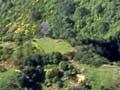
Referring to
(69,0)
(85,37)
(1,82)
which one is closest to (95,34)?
(85,37)

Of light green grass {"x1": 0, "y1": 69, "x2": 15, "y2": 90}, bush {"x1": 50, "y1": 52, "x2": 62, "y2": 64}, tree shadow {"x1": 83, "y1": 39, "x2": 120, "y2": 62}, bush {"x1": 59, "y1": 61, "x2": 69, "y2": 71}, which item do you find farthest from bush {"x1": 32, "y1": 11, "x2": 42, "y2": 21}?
light green grass {"x1": 0, "y1": 69, "x2": 15, "y2": 90}

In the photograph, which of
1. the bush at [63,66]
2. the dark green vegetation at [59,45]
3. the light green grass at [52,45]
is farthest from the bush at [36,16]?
the bush at [63,66]

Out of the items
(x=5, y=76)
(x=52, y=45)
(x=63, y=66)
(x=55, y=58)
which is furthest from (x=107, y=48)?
(x=5, y=76)

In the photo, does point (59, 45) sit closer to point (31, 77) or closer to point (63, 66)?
point (63, 66)

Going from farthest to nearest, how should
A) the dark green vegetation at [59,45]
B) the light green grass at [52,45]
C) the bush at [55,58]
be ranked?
the light green grass at [52,45], the bush at [55,58], the dark green vegetation at [59,45]

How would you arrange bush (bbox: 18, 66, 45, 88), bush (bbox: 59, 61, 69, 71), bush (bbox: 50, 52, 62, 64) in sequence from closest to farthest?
1. bush (bbox: 18, 66, 45, 88)
2. bush (bbox: 59, 61, 69, 71)
3. bush (bbox: 50, 52, 62, 64)

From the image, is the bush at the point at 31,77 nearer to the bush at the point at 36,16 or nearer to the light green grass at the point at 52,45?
the light green grass at the point at 52,45

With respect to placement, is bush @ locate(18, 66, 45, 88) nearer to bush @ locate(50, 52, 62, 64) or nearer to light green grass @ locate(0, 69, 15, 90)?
light green grass @ locate(0, 69, 15, 90)

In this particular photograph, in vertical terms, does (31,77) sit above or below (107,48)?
below
